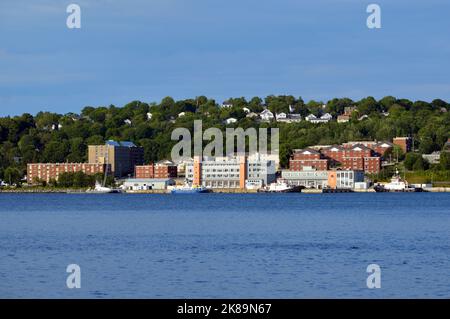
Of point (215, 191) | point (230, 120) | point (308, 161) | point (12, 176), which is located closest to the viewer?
point (215, 191)

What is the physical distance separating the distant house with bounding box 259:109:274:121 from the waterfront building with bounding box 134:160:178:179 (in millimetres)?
45178

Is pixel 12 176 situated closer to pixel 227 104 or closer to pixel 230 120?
pixel 230 120

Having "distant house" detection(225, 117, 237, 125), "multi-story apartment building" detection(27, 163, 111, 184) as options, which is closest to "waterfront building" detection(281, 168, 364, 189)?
"multi-story apartment building" detection(27, 163, 111, 184)

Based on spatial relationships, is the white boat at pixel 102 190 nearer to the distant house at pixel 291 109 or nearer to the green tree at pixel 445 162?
the green tree at pixel 445 162

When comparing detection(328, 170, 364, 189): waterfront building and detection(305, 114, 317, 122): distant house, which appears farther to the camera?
detection(305, 114, 317, 122): distant house

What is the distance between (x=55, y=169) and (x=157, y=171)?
13580mm

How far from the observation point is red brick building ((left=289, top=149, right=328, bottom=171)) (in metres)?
118

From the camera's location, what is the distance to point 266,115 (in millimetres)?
174750

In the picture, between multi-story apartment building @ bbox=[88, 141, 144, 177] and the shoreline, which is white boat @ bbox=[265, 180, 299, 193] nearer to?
the shoreline

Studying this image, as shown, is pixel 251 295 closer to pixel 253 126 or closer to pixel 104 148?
pixel 104 148

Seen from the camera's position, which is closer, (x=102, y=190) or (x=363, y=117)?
(x=102, y=190)

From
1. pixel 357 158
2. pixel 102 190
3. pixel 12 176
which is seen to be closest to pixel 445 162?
pixel 357 158

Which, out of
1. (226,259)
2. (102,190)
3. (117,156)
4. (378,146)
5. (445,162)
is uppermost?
(378,146)

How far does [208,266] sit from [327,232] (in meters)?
12.3
